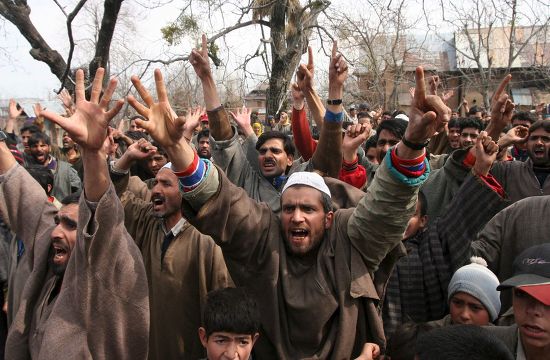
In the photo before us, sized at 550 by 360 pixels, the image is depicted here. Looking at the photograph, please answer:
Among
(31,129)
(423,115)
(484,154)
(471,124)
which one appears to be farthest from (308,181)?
(31,129)

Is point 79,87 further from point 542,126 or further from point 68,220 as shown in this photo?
point 542,126

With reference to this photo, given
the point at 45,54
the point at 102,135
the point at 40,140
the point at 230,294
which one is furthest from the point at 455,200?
the point at 45,54

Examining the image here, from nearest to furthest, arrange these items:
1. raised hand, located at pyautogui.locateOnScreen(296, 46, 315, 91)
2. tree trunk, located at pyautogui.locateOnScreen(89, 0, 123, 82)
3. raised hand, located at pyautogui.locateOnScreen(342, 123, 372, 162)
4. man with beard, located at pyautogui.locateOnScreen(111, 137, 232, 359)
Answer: man with beard, located at pyautogui.locateOnScreen(111, 137, 232, 359), raised hand, located at pyautogui.locateOnScreen(342, 123, 372, 162), raised hand, located at pyautogui.locateOnScreen(296, 46, 315, 91), tree trunk, located at pyautogui.locateOnScreen(89, 0, 123, 82)

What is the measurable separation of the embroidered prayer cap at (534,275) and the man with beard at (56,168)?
451 centimetres

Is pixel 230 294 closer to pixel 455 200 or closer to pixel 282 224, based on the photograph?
pixel 282 224

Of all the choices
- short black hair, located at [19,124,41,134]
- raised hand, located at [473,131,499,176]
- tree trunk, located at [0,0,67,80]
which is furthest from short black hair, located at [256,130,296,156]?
tree trunk, located at [0,0,67,80]

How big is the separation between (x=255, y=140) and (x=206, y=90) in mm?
1312

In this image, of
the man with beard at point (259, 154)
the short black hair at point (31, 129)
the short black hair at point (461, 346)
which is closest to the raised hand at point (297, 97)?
the man with beard at point (259, 154)

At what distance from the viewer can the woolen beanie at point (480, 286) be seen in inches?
98.1

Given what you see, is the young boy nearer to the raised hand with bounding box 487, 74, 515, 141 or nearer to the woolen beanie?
the woolen beanie

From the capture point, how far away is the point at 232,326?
231 cm

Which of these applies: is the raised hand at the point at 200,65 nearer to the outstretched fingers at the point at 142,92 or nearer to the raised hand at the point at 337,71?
the raised hand at the point at 337,71

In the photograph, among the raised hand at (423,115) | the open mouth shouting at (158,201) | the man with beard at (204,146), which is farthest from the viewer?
the man with beard at (204,146)

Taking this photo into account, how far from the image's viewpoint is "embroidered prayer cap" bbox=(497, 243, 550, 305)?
1895 millimetres
